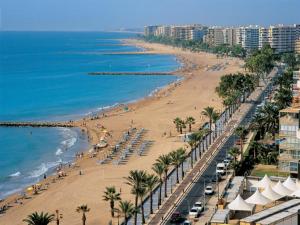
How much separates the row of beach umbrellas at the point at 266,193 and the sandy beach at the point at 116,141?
35.1 feet

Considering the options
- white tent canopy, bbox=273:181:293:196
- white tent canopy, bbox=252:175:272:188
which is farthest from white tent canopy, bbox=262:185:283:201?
white tent canopy, bbox=252:175:272:188

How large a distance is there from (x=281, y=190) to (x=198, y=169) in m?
13.9

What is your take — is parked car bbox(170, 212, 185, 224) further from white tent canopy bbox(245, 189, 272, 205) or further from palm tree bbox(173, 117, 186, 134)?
palm tree bbox(173, 117, 186, 134)

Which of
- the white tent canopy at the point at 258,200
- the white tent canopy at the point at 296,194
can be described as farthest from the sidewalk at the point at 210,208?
the white tent canopy at the point at 296,194

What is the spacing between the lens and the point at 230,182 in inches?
1903

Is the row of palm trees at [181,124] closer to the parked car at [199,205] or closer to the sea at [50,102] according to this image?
the sea at [50,102]

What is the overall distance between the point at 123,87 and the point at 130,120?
47.4 meters

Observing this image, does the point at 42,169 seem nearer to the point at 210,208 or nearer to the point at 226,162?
the point at 226,162

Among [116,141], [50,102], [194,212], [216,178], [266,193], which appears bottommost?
[50,102]

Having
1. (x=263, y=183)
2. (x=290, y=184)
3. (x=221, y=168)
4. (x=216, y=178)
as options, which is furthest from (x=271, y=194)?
(x=221, y=168)

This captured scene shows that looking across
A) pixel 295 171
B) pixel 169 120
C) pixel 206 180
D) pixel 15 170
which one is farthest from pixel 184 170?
pixel 169 120

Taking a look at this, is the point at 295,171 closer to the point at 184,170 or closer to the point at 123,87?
the point at 184,170

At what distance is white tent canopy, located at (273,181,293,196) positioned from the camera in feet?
139

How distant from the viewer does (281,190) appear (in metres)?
42.8
